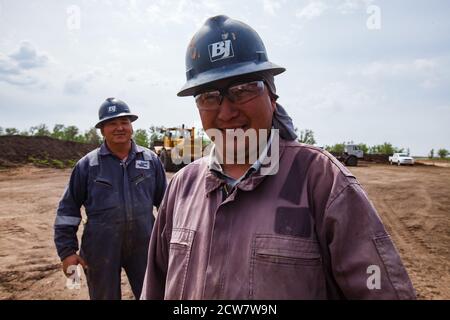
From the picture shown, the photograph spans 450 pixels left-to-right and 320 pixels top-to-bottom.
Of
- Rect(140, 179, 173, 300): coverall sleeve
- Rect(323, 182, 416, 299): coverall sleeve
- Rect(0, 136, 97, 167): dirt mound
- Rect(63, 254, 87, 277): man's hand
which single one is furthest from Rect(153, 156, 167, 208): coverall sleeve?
Rect(0, 136, 97, 167): dirt mound

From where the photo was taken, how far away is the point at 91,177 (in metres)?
3.26

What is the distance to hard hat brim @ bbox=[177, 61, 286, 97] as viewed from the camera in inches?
59.5

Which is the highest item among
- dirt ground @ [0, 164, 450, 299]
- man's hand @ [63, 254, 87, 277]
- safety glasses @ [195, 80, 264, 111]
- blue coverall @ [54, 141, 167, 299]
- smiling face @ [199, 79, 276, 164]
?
safety glasses @ [195, 80, 264, 111]

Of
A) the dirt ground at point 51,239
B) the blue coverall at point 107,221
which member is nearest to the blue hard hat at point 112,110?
the blue coverall at point 107,221

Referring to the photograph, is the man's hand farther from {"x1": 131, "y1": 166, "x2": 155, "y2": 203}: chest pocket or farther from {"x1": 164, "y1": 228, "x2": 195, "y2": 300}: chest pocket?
{"x1": 164, "y1": 228, "x2": 195, "y2": 300}: chest pocket

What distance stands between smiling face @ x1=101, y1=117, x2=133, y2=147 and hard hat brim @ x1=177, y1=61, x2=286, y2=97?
6.68 feet

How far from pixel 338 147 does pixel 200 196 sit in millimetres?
54945

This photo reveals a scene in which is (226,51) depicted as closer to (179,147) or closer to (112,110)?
(112,110)

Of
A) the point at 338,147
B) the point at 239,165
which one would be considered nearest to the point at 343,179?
the point at 239,165

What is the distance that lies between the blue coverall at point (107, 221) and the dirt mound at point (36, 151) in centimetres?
1891

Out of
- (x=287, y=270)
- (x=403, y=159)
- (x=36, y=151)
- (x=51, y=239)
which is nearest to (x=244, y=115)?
(x=287, y=270)

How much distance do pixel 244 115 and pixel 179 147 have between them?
51.6 ft

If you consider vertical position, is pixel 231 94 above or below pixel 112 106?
below
